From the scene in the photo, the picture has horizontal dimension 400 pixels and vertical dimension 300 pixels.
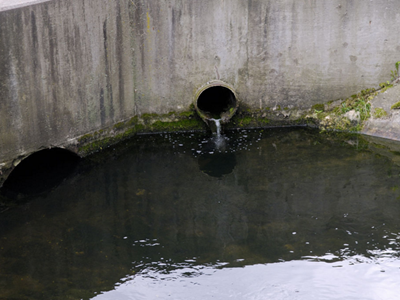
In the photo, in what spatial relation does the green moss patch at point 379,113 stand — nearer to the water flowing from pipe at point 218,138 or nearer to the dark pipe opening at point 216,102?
the dark pipe opening at point 216,102

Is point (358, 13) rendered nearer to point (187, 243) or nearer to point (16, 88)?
point (187, 243)

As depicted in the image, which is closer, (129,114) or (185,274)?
(185,274)

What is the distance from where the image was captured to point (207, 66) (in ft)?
27.3

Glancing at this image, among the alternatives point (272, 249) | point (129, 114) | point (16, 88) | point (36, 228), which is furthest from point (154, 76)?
point (272, 249)

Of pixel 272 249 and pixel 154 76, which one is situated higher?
pixel 154 76

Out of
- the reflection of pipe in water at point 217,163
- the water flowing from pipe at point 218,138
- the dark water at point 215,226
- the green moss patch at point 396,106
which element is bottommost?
the dark water at point 215,226

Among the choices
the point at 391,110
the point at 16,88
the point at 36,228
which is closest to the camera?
the point at 36,228

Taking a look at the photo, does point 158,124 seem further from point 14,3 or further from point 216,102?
point 14,3

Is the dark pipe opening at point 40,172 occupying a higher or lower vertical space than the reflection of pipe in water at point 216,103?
lower

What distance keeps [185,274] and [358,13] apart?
18.1 feet

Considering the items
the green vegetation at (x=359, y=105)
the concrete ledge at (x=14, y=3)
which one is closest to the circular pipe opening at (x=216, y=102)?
the green vegetation at (x=359, y=105)

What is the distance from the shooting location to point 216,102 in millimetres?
9125

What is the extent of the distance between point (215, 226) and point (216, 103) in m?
3.66

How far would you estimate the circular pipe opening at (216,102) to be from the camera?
8305 mm
